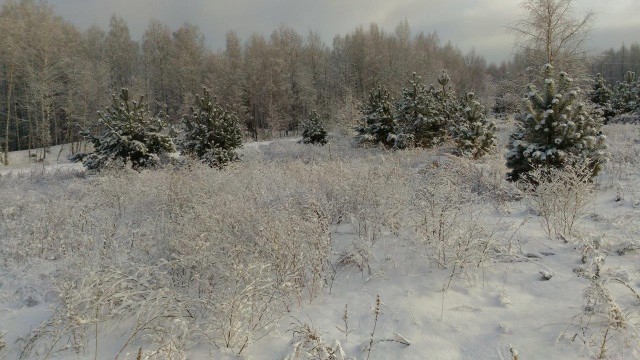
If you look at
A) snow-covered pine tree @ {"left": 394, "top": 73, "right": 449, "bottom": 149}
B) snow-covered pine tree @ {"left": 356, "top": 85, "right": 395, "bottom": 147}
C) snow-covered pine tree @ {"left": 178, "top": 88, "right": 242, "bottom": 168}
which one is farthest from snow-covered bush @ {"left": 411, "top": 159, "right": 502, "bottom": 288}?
snow-covered pine tree @ {"left": 356, "top": 85, "right": 395, "bottom": 147}

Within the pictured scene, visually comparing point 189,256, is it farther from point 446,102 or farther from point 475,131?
point 446,102

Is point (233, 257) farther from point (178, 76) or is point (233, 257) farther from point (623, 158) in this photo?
point (178, 76)

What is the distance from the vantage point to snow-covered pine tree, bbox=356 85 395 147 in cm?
2388

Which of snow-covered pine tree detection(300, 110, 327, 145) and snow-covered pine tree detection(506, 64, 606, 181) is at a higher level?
snow-covered pine tree detection(300, 110, 327, 145)

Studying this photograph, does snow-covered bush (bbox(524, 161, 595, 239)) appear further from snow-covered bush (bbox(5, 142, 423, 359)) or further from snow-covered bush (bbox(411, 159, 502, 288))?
snow-covered bush (bbox(5, 142, 423, 359))

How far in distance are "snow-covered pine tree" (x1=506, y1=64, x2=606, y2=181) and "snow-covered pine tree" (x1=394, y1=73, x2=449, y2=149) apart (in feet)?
41.5

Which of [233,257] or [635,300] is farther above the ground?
[233,257]

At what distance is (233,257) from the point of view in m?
3.69

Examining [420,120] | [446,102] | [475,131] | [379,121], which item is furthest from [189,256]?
[446,102]

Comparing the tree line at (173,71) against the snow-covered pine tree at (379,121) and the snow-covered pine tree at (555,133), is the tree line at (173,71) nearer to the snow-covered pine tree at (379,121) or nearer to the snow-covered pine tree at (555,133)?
the snow-covered pine tree at (379,121)

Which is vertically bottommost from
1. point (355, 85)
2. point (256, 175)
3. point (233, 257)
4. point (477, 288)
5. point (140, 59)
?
point (477, 288)

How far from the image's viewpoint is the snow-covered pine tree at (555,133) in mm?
8328

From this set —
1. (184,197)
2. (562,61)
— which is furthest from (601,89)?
(184,197)

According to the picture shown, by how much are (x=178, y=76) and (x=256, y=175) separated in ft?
120
